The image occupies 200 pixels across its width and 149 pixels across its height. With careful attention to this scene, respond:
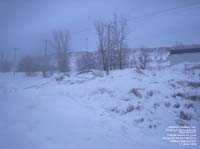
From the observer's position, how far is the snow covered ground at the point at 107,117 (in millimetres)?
4109

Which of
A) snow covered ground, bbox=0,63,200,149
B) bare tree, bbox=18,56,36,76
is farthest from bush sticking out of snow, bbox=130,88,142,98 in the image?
bare tree, bbox=18,56,36,76

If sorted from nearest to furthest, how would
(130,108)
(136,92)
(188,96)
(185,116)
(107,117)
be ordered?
1. (107,117)
2. (185,116)
3. (130,108)
4. (188,96)
5. (136,92)

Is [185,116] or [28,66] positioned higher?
[28,66]

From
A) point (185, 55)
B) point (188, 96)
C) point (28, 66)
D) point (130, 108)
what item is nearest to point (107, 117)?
point (130, 108)

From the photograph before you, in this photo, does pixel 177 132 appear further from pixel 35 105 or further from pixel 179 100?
pixel 35 105

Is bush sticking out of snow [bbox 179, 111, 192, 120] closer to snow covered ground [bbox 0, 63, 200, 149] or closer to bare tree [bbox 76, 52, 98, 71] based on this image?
snow covered ground [bbox 0, 63, 200, 149]

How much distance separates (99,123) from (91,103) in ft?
7.36

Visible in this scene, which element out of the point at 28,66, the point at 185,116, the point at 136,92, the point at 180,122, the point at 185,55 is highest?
the point at 185,55

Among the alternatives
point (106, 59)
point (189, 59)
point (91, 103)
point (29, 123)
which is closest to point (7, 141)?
point (29, 123)

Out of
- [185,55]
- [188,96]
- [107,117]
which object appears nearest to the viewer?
[107,117]

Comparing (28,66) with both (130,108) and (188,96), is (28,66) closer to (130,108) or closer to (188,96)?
(130,108)

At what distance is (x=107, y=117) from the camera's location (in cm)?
576

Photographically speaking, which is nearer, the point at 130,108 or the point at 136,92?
the point at 130,108

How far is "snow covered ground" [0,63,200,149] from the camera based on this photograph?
4.11m
